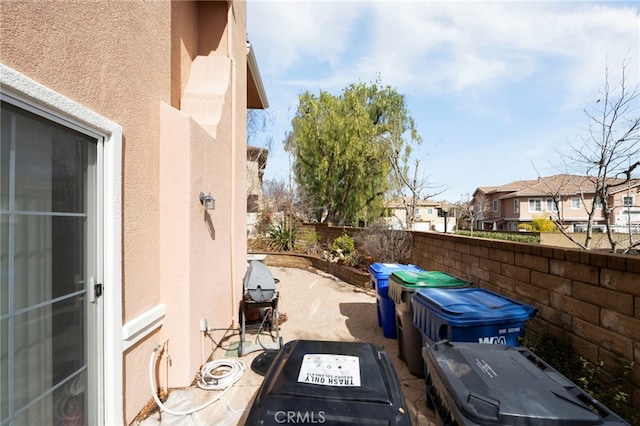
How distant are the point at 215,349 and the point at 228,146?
3.89m

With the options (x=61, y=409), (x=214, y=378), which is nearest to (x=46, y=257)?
(x=61, y=409)

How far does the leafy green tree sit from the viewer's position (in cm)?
1775

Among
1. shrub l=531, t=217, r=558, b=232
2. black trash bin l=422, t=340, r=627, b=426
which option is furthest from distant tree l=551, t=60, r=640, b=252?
shrub l=531, t=217, r=558, b=232

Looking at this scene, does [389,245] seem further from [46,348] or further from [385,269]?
[46,348]

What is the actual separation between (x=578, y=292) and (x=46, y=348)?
16.6ft

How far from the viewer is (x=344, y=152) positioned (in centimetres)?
1769

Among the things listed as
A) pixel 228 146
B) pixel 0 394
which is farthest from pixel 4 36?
pixel 228 146

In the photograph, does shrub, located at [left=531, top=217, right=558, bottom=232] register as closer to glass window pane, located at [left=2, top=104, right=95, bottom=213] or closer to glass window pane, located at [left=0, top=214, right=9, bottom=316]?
glass window pane, located at [left=2, top=104, right=95, bottom=213]

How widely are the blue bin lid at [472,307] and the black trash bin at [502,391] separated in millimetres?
563

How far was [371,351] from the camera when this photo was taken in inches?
96.0

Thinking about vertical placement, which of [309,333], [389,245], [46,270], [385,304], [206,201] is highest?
[206,201]

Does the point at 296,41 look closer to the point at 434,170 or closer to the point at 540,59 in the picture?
the point at 540,59

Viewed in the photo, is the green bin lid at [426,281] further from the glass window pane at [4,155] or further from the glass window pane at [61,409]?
the glass window pane at [4,155]

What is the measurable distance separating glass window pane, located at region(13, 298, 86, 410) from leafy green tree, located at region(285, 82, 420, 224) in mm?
15784
